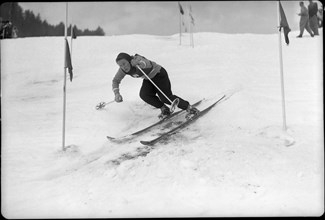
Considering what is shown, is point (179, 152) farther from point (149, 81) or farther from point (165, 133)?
point (149, 81)

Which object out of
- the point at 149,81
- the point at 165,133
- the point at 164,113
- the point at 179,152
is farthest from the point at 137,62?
the point at 179,152

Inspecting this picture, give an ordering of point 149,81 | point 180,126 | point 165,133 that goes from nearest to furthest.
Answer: point 165,133 < point 180,126 < point 149,81

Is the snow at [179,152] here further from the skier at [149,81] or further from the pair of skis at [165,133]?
the skier at [149,81]

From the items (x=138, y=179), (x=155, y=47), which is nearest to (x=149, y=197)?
(x=138, y=179)

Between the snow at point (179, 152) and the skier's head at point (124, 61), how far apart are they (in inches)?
27.6

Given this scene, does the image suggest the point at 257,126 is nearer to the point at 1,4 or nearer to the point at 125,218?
the point at 125,218

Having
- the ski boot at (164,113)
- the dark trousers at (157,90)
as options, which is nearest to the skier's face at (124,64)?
the dark trousers at (157,90)

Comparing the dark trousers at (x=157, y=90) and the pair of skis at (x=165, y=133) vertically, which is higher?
the dark trousers at (x=157, y=90)

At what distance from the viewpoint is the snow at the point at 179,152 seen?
Answer: 7.90 feet

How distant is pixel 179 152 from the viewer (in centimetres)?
287

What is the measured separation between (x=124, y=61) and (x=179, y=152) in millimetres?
1271

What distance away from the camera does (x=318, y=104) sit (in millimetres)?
3260

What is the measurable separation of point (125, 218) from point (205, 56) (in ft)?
13.8

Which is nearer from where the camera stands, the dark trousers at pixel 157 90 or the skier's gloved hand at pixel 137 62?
the skier's gloved hand at pixel 137 62
